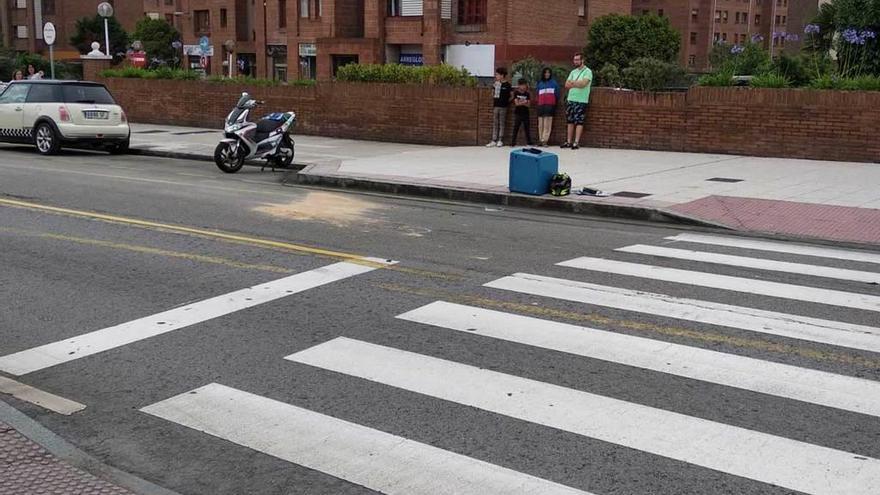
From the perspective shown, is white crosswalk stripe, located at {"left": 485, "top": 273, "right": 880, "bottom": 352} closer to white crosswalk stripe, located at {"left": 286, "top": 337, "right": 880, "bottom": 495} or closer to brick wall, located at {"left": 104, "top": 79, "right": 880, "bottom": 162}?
white crosswalk stripe, located at {"left": 286, "top": 337, "right": 880, "bottom": 495}

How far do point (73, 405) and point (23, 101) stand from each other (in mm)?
17668

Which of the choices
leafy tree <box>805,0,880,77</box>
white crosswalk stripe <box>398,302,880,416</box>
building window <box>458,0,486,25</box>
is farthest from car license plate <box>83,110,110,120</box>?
building window <box>458,0,486,25</box>

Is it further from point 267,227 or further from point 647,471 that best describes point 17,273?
point 647,471

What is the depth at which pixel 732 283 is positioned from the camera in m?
8.05

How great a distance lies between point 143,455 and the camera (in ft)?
14.9

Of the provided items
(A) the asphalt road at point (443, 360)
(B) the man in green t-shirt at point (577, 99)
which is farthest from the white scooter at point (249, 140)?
(A) the asphalt road at point (443, 360)

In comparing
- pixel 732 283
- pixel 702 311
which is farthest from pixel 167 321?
pixel 732 283

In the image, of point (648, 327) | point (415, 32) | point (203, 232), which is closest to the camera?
point (648, 327)

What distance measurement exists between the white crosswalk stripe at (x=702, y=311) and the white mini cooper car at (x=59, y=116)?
15187 mm

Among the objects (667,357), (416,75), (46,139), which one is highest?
(416,75)

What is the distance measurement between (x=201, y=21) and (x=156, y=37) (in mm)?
16475

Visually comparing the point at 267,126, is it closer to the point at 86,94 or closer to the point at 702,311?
the point at 86,94

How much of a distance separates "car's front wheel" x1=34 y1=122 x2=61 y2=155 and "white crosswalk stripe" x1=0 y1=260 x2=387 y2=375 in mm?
14071

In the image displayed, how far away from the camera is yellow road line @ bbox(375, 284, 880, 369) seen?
19.5 ft
